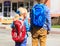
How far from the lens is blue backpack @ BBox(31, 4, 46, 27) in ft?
24.8

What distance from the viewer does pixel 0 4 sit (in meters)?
40.9

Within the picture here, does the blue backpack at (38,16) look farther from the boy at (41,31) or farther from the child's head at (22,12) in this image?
the child's head at (22,12)

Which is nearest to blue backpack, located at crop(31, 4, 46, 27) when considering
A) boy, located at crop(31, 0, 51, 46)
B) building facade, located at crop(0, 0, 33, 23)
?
boy, located at crop(31, 0, 51, 46)

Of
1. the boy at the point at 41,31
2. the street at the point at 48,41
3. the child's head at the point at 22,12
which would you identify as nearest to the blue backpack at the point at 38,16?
the boy at the point at 41,31

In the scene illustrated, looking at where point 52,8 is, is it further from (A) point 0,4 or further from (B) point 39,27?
(B) point 39,27

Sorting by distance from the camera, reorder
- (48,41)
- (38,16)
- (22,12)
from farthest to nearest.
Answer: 1. (48,41)
2. (38,16)
3. (22,12)

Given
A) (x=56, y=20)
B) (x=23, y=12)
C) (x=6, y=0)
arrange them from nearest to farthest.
A: 1. (x=23, y=12)
2. (x=56, y=20)
3. (x=6, y=0)

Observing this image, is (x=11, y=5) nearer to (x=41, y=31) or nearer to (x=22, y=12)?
(x=41, y=31)

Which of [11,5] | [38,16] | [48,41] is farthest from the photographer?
[11,5]

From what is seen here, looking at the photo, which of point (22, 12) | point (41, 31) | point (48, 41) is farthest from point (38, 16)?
point (48, 41)

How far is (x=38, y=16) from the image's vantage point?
7582 mm

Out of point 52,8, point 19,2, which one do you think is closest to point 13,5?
point 19,2

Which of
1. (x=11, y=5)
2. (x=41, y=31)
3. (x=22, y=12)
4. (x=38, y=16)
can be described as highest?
(x=11, y=5)

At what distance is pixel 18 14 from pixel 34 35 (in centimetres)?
81
